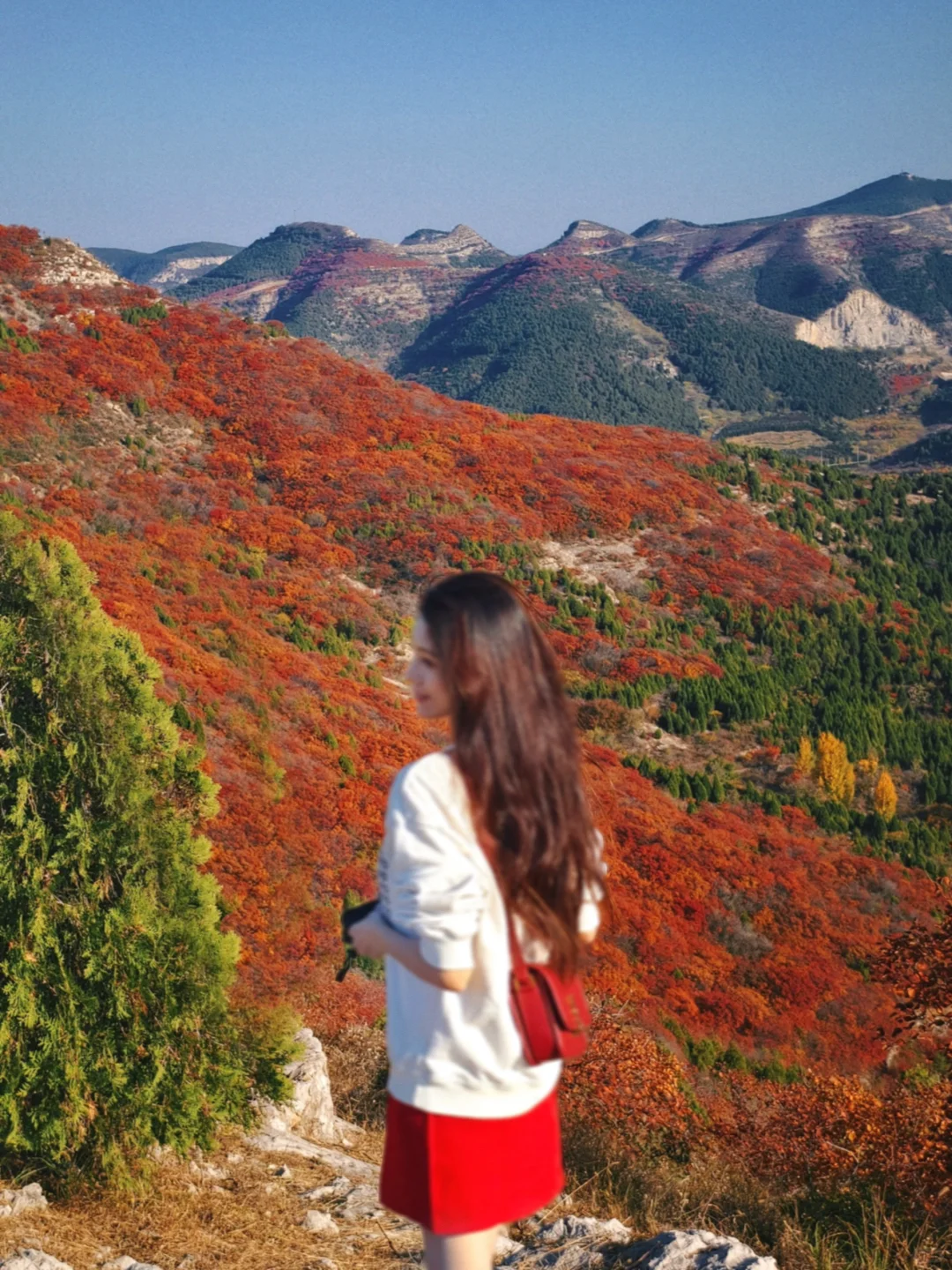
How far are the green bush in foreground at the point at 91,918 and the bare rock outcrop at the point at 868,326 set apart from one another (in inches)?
5364

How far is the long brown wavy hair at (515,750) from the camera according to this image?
1942 mm

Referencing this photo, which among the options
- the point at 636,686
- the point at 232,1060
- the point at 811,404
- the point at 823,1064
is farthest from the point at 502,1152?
the point at 811,404

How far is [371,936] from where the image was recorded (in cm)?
193

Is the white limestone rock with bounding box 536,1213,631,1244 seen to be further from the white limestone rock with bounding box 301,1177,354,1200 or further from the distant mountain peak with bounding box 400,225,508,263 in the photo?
the distant mountain peak with bounding box 400,225,508,263

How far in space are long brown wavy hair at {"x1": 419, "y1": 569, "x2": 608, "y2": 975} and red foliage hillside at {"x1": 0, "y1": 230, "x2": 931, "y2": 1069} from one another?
1.69 meters

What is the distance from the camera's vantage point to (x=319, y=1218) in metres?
4.41

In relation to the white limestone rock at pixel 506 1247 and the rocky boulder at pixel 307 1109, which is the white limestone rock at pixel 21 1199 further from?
the white limestone rock at pixel 506 1247

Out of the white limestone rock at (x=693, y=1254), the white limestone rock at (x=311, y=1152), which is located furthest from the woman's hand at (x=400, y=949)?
the white limestone rock at (x=311, y=1152)

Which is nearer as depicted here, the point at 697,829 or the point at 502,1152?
the point at 502,1152

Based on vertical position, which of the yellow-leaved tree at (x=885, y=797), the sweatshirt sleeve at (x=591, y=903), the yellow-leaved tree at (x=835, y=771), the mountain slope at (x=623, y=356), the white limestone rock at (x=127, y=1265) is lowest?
the yellow-leaved tree at (x=885, y=797)

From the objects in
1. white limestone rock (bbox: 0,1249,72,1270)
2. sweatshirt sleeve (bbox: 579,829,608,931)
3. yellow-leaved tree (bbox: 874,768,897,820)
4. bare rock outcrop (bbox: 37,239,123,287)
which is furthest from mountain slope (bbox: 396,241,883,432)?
sweatshirt sleeve (bbox: 579,829,608,931)

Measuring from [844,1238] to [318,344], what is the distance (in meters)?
39.8

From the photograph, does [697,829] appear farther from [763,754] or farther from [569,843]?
[569,843]

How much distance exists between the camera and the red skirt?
6.26ft
